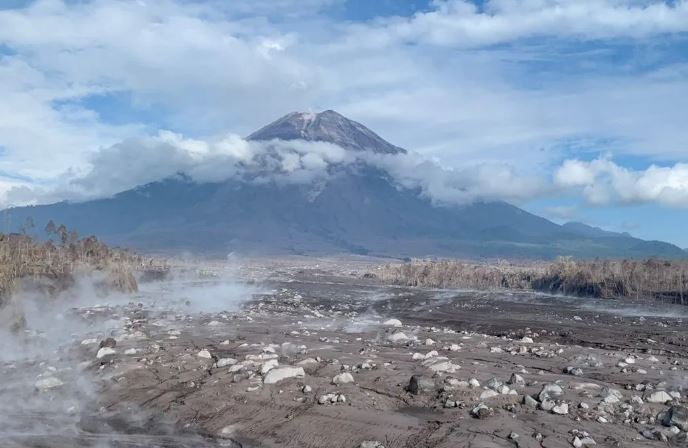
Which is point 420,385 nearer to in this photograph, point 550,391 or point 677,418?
point 550,391

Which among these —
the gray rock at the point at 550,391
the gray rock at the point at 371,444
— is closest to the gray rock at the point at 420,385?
the gray rock at the point at 550,391

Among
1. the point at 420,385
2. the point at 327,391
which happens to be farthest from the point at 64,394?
the point at 420,385

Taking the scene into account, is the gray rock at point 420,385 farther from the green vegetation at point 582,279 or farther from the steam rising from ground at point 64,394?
the green vegetation at point 582,279

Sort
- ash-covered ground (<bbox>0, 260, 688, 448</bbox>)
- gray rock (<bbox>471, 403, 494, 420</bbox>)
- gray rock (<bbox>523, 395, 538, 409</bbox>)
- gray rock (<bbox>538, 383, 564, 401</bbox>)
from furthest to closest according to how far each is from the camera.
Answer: gray rock (<bbox>538, 383, 564, 401</bbox>)
gray rock (<bbox>523, 395, 538, 409</bbox>)
gray rock (<bbox>471, 403, 494, 420</bbox>)
ash-covered ground (<bbox>0, 260, 688, 448</bbox>)

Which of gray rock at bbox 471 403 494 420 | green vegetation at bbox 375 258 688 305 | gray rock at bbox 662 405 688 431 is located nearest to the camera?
gray rock at bbox 662 405 688 431

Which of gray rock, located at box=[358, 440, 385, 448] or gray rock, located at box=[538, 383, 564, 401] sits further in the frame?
gray rock, located at box=[538, 383, 564, 401]

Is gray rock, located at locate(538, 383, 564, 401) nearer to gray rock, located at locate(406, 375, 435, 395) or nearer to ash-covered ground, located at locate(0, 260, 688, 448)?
ash-covered ground, located at locate(0, 260, 688, 448)

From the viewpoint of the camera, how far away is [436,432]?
11.4 metres

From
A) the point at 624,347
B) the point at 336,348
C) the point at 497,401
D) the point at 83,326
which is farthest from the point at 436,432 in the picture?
the point at 83,326

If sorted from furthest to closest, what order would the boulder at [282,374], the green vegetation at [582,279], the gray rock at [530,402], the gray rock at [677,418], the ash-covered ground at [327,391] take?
the green vegetation at [582,279] → the boulder at [282,374] → the gray rock at [530,402] → the ash-covered ground at [327,391] → the gray rock at [677,418]

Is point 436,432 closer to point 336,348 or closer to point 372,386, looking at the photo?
point 372,386

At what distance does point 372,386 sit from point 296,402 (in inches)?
69.9

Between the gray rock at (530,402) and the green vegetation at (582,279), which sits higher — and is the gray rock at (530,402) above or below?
above

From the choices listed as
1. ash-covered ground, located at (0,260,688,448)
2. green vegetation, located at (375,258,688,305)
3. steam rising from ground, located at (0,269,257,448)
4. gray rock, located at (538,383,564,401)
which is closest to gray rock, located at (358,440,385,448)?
ash-covered ground, located at (0,260,688,448)
